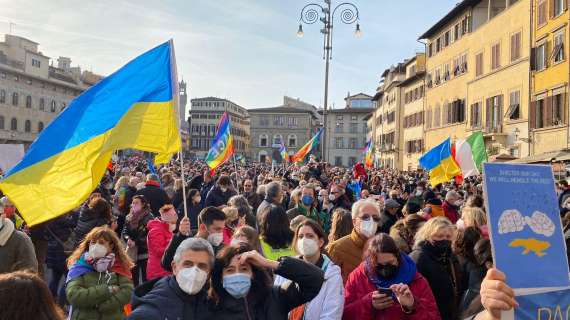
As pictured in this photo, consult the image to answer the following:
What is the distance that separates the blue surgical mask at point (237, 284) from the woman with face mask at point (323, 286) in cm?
43

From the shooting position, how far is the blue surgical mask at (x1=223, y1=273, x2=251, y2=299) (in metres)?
3.41

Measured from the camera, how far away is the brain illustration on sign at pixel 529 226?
2.58 metres

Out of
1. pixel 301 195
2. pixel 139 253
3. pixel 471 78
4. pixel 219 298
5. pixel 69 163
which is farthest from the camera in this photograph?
pixel 471 78

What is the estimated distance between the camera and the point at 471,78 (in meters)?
35.9

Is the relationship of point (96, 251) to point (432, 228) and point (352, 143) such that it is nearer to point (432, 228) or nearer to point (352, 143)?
point (432, 228)

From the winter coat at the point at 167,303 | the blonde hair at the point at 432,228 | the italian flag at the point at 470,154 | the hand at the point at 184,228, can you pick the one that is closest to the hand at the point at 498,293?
the winter coat at the point at 167,303

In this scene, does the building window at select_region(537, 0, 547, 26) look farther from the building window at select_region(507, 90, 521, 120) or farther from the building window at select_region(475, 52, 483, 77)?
the building window at select_region(475, 52, 483, 77)

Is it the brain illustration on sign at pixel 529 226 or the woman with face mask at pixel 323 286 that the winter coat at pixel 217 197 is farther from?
the brain illustration on sign at pixel 529 226

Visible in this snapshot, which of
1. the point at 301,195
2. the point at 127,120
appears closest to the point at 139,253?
the point at 127,120

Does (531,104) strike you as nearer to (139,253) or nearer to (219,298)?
(139,253)

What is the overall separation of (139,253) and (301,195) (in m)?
3.16

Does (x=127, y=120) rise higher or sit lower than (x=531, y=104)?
lower

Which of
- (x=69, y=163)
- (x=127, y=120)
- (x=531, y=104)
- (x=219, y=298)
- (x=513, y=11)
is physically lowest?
(x=219, y=298)

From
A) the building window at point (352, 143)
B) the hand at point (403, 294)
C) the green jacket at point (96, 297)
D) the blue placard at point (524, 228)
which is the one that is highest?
the building window at point (352, 143)
